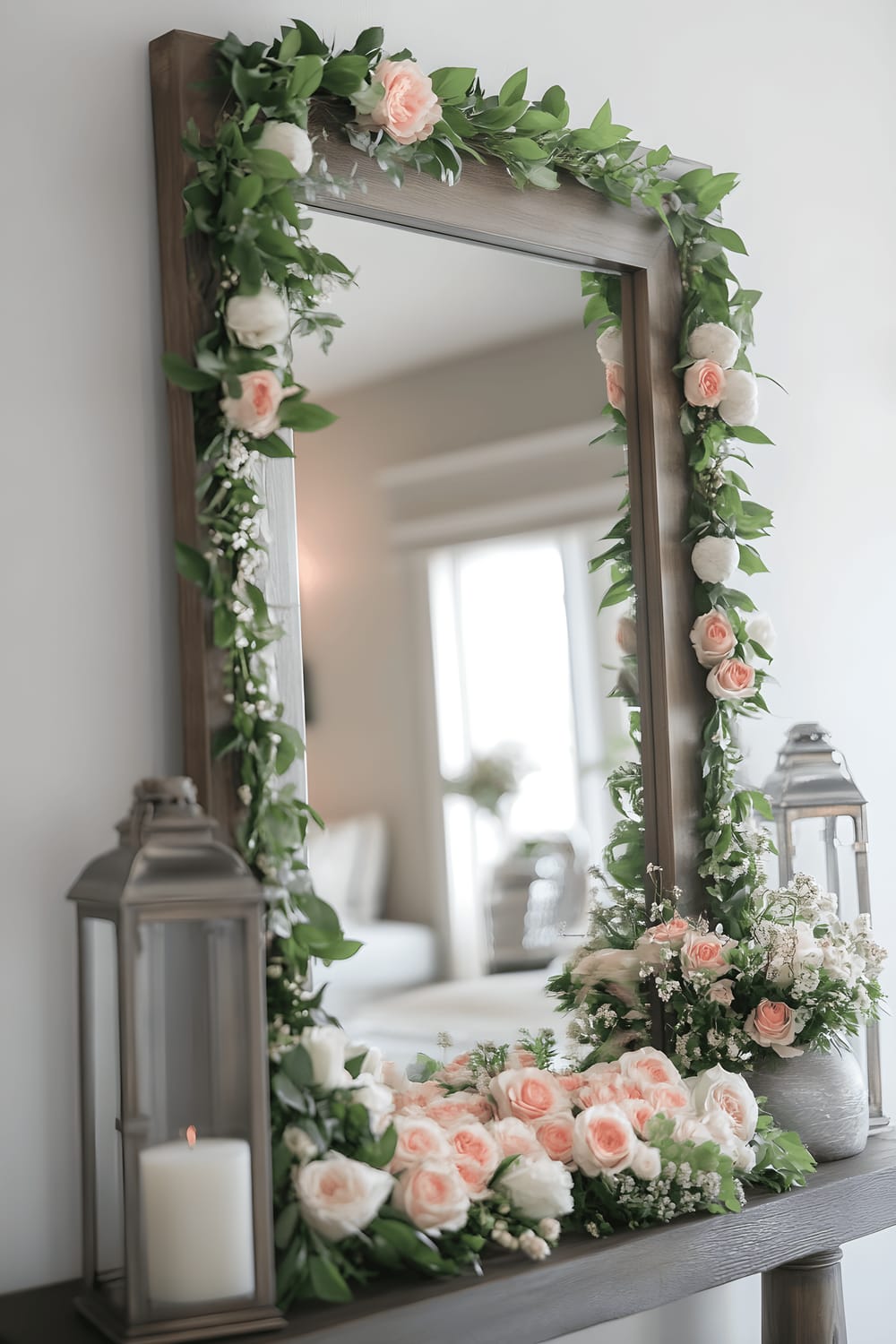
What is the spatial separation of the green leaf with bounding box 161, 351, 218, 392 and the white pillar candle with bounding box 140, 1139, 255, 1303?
719 mm

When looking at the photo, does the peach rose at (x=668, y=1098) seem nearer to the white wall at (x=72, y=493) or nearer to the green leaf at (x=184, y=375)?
the white wall at (x=72, y=493)

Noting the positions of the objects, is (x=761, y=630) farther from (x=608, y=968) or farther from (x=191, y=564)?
(x=191, y=564)

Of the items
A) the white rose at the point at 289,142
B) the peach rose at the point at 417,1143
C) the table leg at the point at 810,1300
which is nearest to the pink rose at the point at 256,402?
the white rose at the point at 289,142

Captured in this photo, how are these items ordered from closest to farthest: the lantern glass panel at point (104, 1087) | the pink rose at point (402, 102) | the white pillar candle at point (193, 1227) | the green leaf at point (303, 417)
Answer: the white pillar candle at point (193, 1227)
the lantern glass panel at point (104, 1087)
the green leaf at point (303, 417)
the pink rose at point (402, 102)

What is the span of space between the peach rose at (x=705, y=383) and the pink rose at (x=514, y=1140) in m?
0.96

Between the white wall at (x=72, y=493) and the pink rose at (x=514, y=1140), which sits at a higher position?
the white wall at (x=72, y=493)

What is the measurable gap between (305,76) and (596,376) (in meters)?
0.59

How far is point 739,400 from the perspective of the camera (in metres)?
1.86

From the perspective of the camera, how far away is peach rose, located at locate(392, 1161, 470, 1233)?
1.29m

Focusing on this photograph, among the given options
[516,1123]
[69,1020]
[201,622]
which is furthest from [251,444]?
[516,1123]

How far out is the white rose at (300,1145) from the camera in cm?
127

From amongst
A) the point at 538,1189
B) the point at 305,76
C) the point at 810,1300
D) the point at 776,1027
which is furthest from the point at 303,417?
the point at 810,1300

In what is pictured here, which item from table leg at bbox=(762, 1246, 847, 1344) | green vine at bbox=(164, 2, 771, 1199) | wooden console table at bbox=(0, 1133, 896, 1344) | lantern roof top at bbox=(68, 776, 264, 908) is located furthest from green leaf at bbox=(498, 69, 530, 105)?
table leg at bbox=(762, 1246, 847, 1344)

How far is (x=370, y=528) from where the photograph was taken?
158 cm
